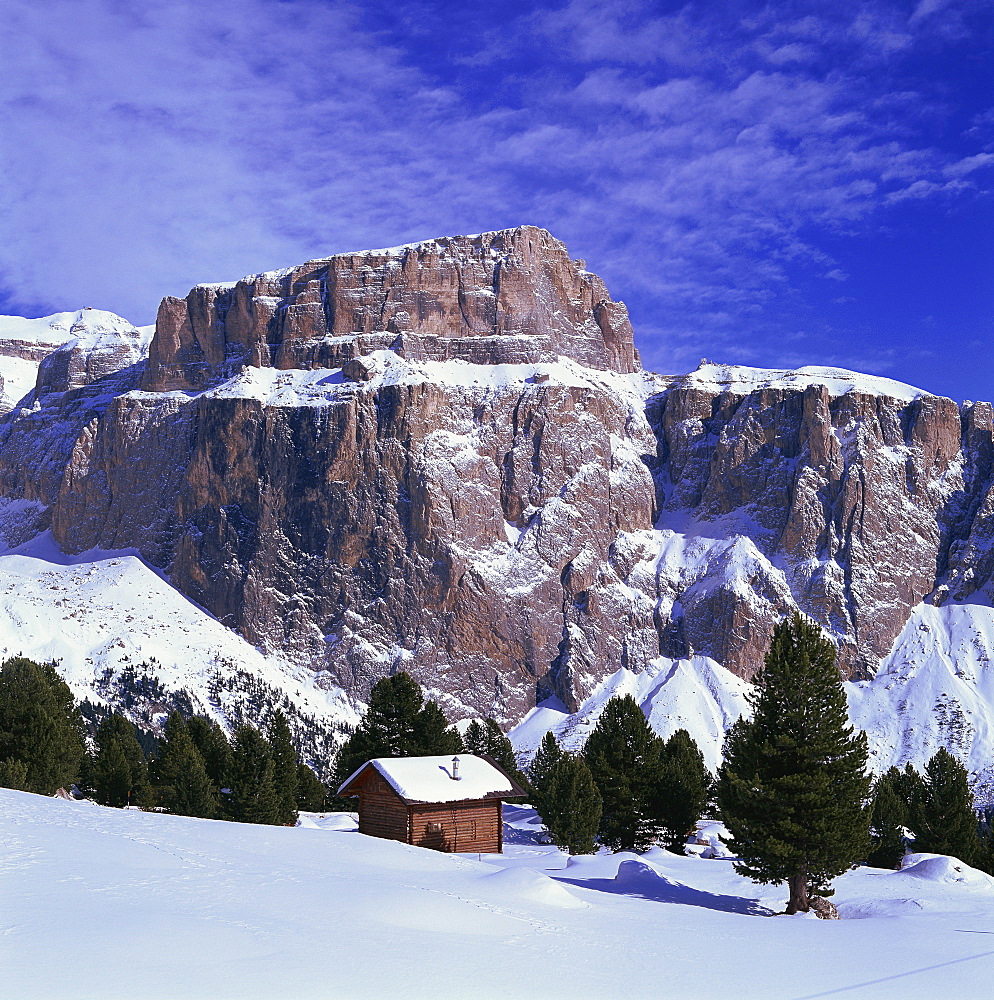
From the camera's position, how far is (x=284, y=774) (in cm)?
6131

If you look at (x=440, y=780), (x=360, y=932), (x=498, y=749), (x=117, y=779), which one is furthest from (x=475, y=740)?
(x=360, y=932)

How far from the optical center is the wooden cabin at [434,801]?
4184 cm

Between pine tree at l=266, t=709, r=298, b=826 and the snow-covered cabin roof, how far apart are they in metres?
12.8

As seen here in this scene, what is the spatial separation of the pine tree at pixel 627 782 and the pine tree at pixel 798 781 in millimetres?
21198

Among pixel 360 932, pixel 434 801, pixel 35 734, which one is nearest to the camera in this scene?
pixel 360 932

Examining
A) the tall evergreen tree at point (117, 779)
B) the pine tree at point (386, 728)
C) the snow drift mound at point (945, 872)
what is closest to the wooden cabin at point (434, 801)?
the snow drift mound at point (945, 872)

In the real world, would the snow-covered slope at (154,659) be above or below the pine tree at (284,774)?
above

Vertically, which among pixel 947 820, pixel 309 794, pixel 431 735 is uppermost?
pixel 431 735

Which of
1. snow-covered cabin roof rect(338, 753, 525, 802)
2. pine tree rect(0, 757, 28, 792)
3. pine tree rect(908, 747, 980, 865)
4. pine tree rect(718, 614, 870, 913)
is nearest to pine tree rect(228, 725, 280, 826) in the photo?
snow-covered cabin roof rect(338, 753, 525, 802)

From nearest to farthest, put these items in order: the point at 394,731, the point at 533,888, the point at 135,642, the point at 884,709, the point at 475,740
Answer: the point at 533,888 < the point at 394,731 < the point at 475,740 < the point at 135,642 < the point at 884,709

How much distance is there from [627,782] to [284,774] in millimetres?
20996

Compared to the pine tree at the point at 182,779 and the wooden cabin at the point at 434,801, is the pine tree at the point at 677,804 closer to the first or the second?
the wooden cabin at the point at 434,801

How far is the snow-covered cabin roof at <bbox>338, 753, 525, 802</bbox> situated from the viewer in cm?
4197

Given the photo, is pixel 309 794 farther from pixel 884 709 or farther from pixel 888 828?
pixel 884 709
